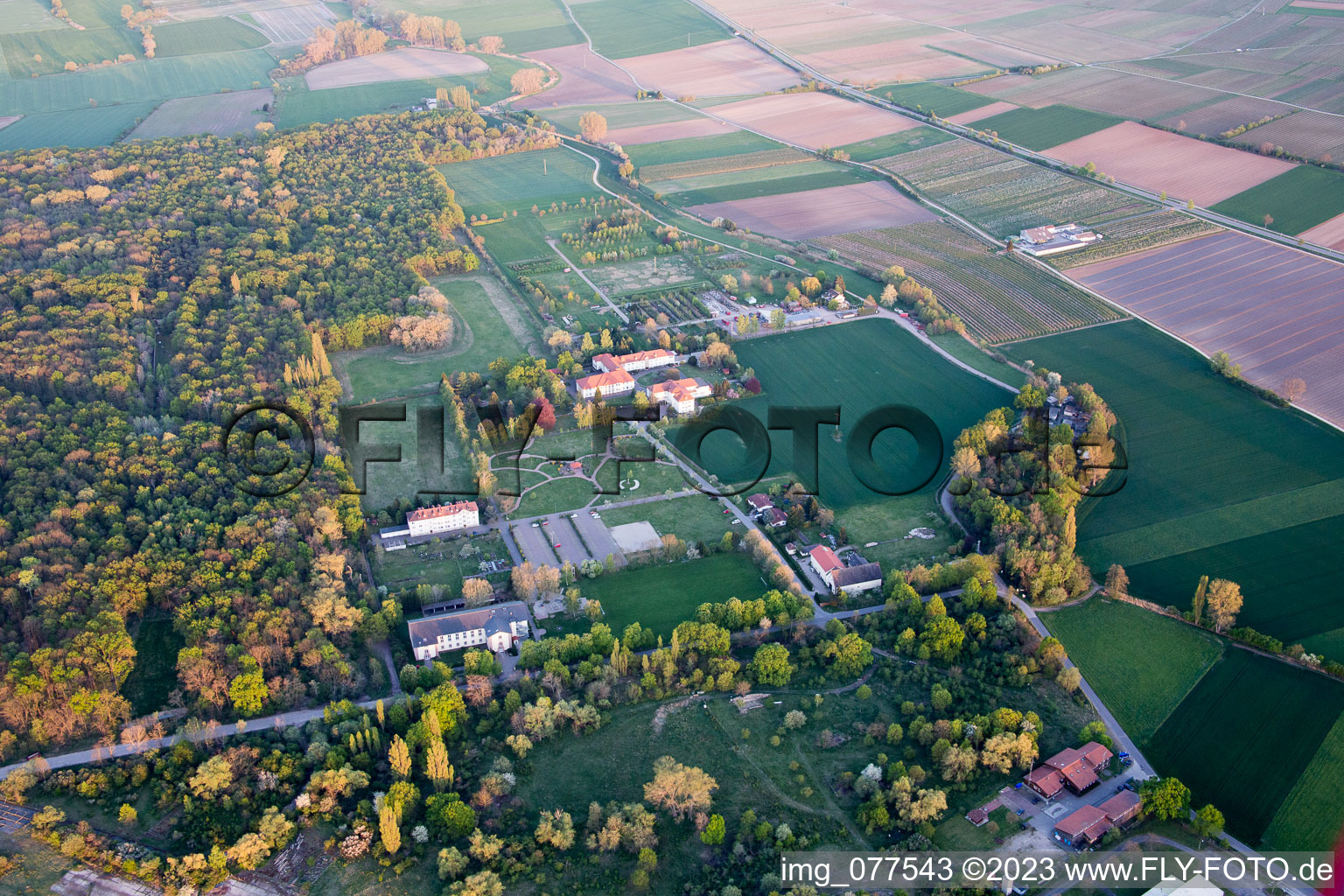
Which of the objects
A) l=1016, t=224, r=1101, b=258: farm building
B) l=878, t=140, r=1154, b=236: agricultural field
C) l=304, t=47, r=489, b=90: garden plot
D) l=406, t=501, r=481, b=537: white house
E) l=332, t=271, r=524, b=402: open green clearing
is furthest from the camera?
l=304, t=47, r=489, b=90: garden plot

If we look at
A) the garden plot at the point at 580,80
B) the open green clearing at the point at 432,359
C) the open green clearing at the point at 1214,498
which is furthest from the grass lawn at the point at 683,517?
the garden plot at the point at 580,80

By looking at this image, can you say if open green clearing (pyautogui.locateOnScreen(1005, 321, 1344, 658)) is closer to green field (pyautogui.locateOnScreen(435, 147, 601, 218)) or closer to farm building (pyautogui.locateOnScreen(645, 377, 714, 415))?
farm building (pyautogui.locateOnScreen(645, 377, 714, 415))

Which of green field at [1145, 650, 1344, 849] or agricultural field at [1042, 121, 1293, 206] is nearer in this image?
green field at [1145, 650, 1344, 849]

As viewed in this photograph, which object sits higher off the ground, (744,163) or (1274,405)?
(744,163)

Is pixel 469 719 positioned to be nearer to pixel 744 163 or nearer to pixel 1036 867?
pixel 1036 867

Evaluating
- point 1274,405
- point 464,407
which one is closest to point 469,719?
point 464,407

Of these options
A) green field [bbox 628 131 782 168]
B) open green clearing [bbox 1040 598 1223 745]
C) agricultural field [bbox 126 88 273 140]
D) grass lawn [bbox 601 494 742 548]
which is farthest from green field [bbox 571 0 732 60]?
open green clearing [bbox 1040 598 1223 745]

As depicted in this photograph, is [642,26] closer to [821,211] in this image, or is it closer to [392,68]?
[392,68]
